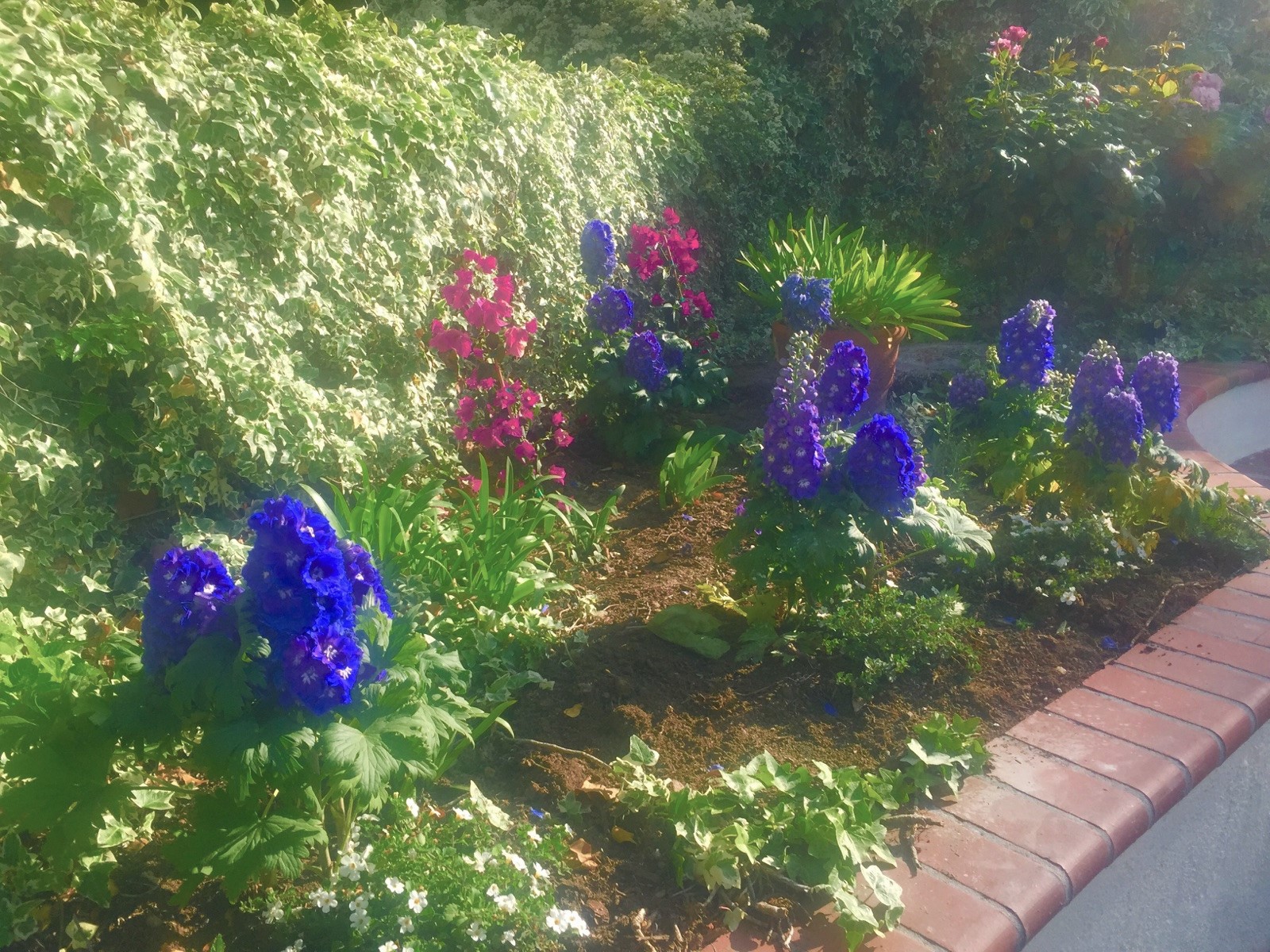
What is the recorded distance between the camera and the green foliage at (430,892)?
179cm

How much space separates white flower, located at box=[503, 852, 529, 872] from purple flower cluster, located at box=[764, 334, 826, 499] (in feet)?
4.19

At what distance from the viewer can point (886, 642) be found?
279 centimetres

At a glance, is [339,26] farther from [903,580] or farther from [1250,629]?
[1250,629]

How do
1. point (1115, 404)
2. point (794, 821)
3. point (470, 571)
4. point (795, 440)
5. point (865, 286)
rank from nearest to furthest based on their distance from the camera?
point (794, 821) < point (795, 440) < point (470, 571) < point (1115, 404) < point (865, 286)

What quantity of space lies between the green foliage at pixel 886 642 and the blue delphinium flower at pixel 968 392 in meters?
1.30

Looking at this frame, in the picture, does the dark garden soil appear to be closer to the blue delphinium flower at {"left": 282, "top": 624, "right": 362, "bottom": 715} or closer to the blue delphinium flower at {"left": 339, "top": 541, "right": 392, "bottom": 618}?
the blue delphinium flower at {"left": 282, "top": 624, "right": 362, "bottom": 715}

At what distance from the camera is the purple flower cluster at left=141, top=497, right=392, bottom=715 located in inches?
66.1

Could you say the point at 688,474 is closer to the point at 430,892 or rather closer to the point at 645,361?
the point at 645,361

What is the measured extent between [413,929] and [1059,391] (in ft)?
11.2

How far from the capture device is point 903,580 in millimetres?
3314

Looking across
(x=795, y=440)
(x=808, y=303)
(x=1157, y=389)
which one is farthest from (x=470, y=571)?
(x=1157, y=389)

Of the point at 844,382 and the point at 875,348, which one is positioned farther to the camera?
the point at 875,348

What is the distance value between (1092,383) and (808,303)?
50.8 inches

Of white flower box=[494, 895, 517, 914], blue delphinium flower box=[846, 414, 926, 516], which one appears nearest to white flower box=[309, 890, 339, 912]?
white flower box=[494, 895, 517, 914]
